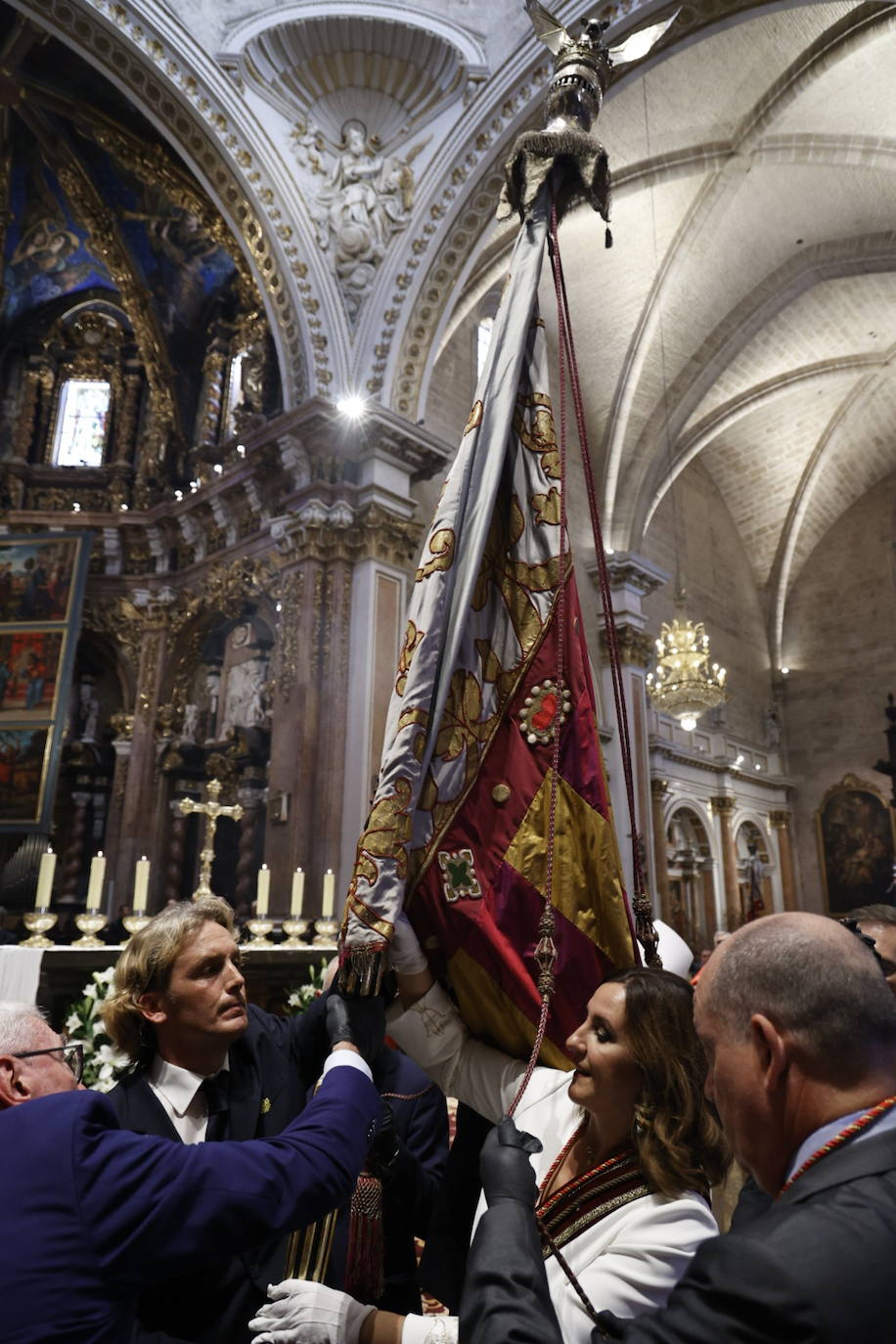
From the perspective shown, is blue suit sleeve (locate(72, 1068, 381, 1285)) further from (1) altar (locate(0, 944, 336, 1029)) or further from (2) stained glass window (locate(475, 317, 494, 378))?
(2) stained glass window (locate(475, 317, 494, 378))

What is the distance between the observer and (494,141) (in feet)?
29.9

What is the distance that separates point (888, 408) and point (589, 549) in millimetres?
8591

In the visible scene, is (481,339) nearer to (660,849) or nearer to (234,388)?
(234,388)

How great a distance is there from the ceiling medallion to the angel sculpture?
1.26m

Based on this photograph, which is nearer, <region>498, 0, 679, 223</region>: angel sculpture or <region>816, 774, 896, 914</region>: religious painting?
<region>498, 0, 679, 223</region>: angel sculpture

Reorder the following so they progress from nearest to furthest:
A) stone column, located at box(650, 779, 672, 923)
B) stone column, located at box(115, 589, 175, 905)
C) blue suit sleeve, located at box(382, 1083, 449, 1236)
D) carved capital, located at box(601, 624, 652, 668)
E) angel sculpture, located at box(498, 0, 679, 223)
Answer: blue suit sleeve, located at box(382, 1083, 449, 1236) → angel sculpture, located at box(498, 0, 679, 223) → stone column, located at box(115, 589, 175, 905) → carved capital, located at box(601, 624, 652, 668) → stone column, located at box(650, 779, 672, 923)

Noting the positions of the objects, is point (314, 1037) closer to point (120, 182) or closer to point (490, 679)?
point (490, 679)

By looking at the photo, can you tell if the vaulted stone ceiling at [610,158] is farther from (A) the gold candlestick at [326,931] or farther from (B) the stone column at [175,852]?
(A) the gold candlestick at [326,931]

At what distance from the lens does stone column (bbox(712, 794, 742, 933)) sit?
16.3 meters

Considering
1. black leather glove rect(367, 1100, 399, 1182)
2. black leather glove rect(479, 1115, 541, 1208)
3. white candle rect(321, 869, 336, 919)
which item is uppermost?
white candle rect(321, 869, 336, 919)

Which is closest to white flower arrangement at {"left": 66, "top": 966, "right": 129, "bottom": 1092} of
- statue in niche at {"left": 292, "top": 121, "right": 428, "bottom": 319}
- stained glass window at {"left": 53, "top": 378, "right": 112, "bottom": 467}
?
statue in niche at {"left": 292, "top": 121, "right": 428, "bottom": 319}

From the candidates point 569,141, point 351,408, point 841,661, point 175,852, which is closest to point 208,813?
point 175,852

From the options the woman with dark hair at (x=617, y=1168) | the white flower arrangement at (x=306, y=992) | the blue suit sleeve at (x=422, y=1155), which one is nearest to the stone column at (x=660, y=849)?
the white flower arrangement at (x=306, y=992)

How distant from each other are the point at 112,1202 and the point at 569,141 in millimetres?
2483
